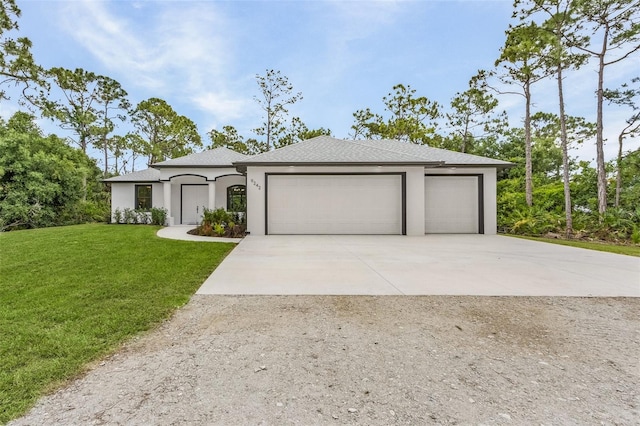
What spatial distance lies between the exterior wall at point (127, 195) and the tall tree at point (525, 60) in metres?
17.6

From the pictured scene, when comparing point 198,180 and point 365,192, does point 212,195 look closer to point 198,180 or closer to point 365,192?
point 198,180

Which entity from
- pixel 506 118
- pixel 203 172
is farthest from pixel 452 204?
pixel 506 118

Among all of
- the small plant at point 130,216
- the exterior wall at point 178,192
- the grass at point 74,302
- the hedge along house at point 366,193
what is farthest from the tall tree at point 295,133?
the grass at point 74,302

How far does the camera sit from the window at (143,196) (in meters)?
15.4

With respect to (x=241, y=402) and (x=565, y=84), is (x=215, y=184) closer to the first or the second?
(x=241, y=402)

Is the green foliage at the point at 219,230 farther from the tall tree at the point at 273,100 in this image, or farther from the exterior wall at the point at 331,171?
the tall tree at the point at 273,100

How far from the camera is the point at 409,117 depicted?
23.5 meters

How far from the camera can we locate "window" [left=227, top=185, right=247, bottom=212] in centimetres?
1521

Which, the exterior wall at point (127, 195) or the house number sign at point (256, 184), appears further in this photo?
the exterior wall at point (127, 195)

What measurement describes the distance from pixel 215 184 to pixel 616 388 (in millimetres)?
14962

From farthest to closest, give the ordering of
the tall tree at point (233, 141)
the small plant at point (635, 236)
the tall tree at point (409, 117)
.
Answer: the tall tree at point (233, 141), the tall tree at point (409, 117), the small plant at point (635, 236)

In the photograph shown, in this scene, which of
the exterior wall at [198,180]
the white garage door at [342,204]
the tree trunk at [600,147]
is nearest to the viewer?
the white garage door at [342,204]

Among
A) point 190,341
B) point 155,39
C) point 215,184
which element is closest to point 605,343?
point 190,341

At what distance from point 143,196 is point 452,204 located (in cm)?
1493
